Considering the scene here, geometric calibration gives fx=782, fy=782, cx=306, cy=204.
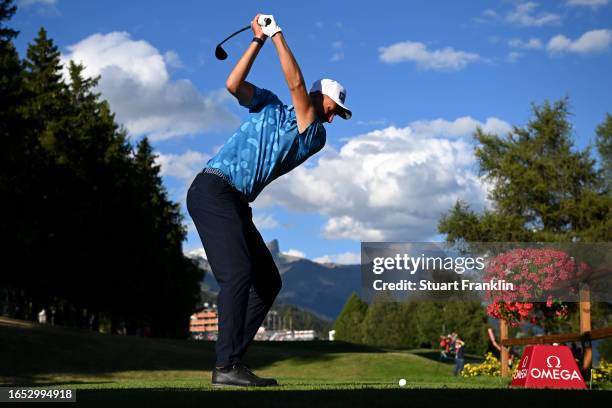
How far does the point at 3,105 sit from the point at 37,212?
14345 mm

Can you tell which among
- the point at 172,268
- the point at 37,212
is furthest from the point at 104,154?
the point at 172,268

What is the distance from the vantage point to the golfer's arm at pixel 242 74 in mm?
6133

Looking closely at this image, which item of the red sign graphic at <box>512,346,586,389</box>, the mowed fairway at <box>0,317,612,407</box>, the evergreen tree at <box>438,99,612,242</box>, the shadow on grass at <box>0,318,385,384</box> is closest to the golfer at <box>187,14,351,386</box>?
the mowed fairway at <box>0,317,612,407</box>

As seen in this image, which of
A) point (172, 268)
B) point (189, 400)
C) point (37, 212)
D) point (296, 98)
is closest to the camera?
point (189, 400)

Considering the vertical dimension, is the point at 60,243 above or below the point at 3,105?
below

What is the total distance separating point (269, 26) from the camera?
6070 mm

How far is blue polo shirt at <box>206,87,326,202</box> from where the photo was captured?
6.20 meters

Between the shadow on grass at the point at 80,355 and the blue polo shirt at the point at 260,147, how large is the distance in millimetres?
21782

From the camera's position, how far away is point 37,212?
44.5 metres

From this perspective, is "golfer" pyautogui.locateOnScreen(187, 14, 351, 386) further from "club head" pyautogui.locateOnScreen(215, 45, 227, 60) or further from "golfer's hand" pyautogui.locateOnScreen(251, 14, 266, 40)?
"club head" pyautogui.locateOnScreen(215, 45, 227, 60)

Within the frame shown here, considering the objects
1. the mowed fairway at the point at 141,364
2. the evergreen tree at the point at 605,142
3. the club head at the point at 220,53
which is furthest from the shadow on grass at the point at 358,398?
the evergreen tree at the point at 605,142

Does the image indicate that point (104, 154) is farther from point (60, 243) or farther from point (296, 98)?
point (296, 98)

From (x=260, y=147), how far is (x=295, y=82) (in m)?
0.59

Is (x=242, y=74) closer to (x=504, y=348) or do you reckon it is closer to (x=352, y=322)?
(x=504, y=348)
